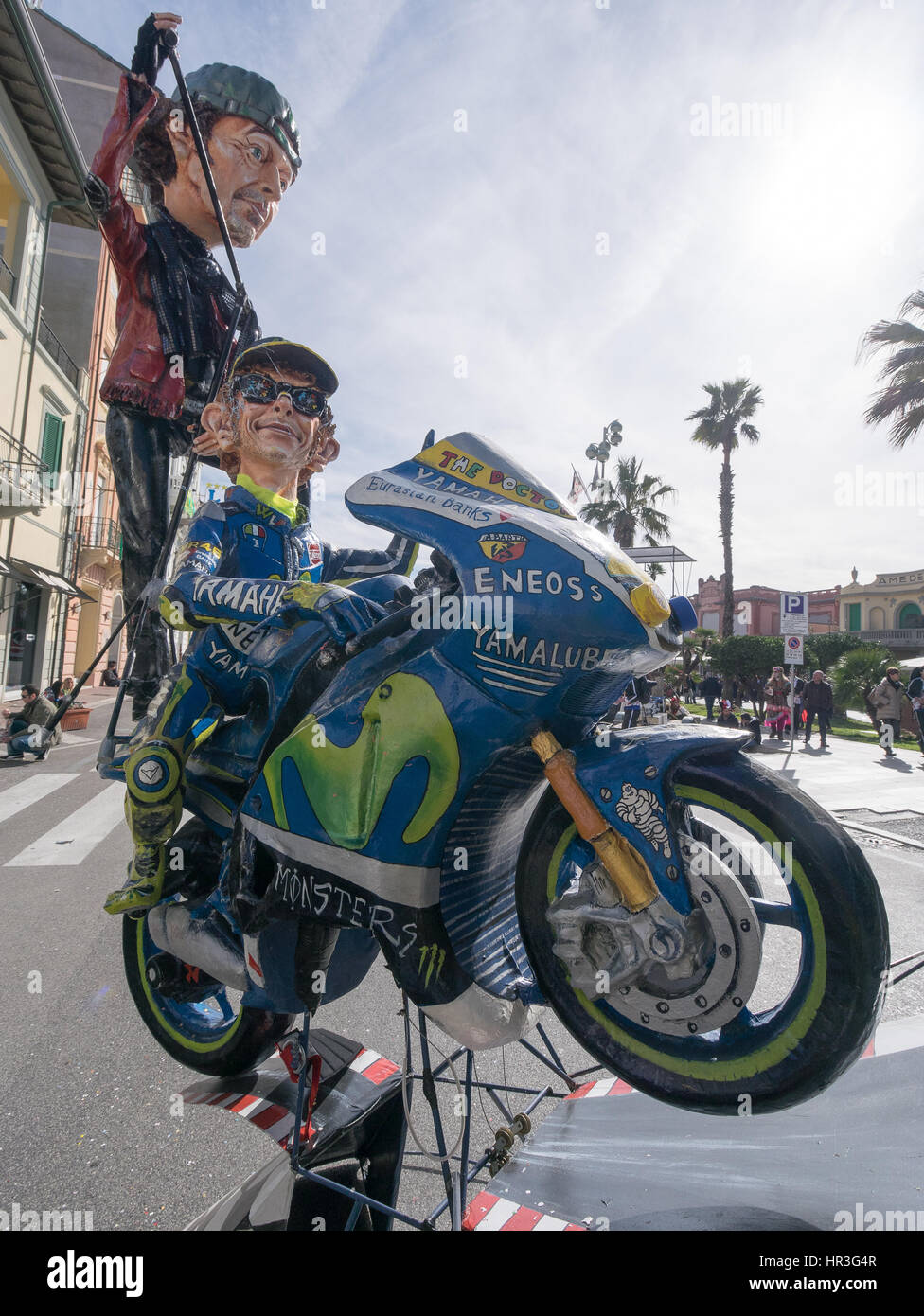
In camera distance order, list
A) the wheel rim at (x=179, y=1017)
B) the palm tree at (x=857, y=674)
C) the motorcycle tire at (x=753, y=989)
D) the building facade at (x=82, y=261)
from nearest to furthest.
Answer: the motorcycle tire at (x=753, y=989), the wheel rim at (x=179, y=1017), the building facade at (x=82, y=261), the palm tree at (x=857, y=674)

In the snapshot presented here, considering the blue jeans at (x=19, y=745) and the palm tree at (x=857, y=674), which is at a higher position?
the palm tree at (x=857, y=674)

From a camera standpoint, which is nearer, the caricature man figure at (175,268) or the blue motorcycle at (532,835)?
the blue motorcycle at (532,835)

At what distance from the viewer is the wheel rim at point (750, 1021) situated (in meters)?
1.15

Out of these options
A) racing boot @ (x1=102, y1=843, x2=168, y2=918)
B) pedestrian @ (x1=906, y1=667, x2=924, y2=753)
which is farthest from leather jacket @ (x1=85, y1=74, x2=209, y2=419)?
pedestrian @ (x1=906, y1=667, x2=924, y2=753)

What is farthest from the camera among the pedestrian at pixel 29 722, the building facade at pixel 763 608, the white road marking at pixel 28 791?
the building facade at pixel 763 608

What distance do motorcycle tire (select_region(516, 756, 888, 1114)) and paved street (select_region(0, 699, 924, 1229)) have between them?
2.57 feet

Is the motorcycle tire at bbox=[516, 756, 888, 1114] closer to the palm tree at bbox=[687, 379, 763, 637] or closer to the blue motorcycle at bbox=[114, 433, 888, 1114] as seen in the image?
the blue motorcycle at bbox=[114, 433, 888, 1114]

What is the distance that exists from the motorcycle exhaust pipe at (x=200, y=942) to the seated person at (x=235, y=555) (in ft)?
0.28

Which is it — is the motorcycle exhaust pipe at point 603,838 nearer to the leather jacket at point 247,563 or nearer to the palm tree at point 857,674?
the leather jacket at point 247,563

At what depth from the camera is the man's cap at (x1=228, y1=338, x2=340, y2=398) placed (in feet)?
6.80

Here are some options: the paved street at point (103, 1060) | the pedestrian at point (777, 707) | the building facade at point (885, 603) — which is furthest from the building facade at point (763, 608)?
the paved street at point (103, 1060)

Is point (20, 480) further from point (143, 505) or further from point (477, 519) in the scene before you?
point (477, 519)

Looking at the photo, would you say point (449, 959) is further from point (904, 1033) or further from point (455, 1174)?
point (904, 1033)
